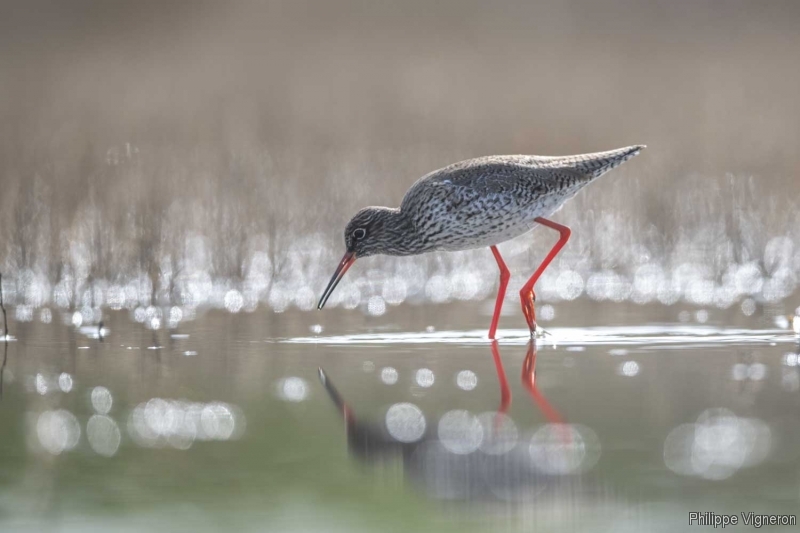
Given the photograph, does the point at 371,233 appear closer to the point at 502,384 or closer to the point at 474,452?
the point at 502,384

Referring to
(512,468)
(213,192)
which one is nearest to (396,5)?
(213,192)

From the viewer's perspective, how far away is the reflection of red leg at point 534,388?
6.05 m

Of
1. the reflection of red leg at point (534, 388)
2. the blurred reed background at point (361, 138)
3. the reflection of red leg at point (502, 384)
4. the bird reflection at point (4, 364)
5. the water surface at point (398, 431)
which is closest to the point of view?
the water surface at point (398, 431)

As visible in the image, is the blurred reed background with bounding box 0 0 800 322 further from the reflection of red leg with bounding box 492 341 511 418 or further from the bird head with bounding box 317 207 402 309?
the reflection of red leg with bounding box 492 341 511 418

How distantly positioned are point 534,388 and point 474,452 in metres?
1.40

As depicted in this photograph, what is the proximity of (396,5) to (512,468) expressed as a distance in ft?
75.8

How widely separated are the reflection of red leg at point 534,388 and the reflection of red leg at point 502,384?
108 millimetres

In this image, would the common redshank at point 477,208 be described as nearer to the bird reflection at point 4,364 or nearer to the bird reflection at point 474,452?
the bird reflection at point 4,364

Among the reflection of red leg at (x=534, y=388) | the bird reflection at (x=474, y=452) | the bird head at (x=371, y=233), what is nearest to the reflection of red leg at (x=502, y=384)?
the bird reflection at (x=474, y=452)

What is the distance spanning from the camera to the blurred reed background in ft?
39.7

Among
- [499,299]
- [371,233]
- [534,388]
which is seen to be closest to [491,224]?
[499,299]

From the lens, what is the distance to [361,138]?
18.6 metres

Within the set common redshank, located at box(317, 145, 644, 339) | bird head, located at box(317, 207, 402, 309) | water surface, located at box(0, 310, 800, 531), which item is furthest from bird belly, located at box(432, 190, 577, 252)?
water surface, located at box(0, 310, 800, 531)

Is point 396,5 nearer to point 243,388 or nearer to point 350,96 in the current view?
point 350,96
